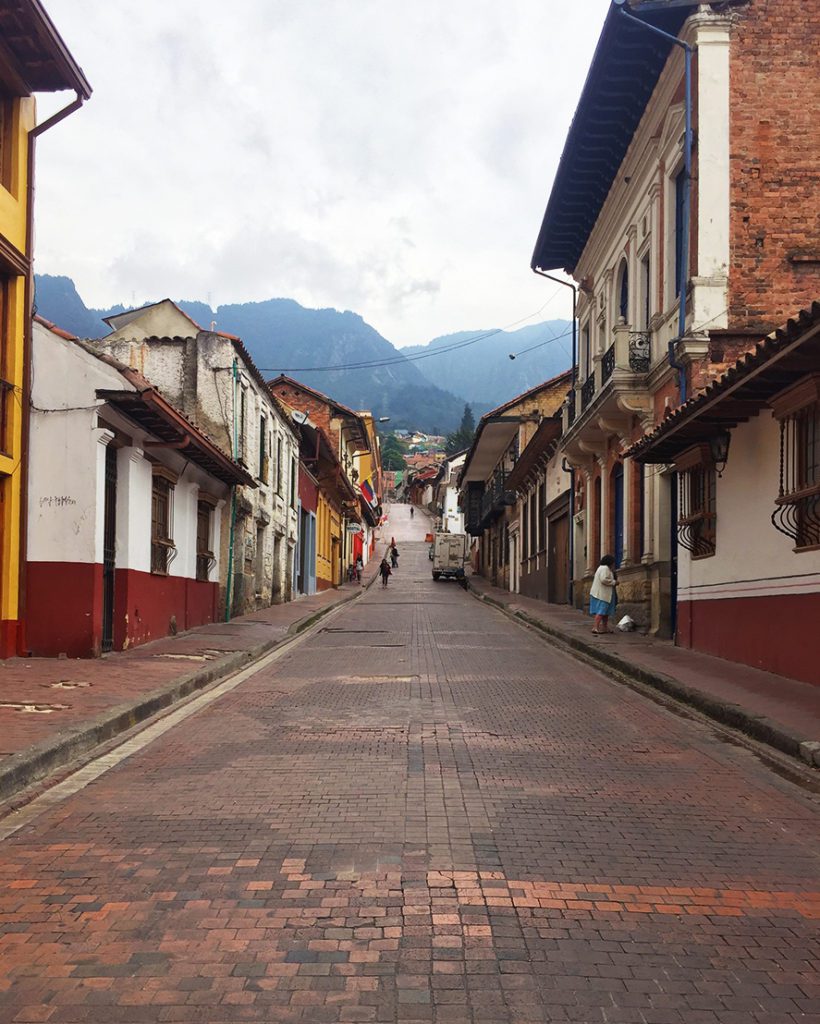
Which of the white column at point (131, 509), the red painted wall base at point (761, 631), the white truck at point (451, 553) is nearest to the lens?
the red painted wall base at point (761, 631)

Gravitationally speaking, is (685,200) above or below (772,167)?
below

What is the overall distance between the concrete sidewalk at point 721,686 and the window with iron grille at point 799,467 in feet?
5.37

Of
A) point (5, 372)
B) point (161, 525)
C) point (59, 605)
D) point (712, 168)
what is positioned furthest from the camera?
point (161, 525)

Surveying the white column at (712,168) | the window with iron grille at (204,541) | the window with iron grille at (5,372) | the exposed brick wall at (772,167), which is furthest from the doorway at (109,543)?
the exposed brick wall at (772,167)

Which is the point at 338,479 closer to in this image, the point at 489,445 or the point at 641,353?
the point at 489,445

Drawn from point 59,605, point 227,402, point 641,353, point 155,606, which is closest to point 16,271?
point 59,605

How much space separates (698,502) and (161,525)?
27.8 feet

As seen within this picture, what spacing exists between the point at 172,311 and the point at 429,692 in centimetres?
1503

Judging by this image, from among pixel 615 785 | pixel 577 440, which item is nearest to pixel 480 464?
pixel 577 440

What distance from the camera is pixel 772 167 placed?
47.3 ft

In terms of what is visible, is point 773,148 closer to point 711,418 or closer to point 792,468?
point 711,418

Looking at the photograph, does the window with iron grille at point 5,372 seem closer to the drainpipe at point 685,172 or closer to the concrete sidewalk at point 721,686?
the concrete sidewalk at point 721,686

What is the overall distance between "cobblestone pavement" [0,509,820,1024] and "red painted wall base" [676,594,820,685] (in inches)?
99.9

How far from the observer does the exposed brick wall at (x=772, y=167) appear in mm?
14367
